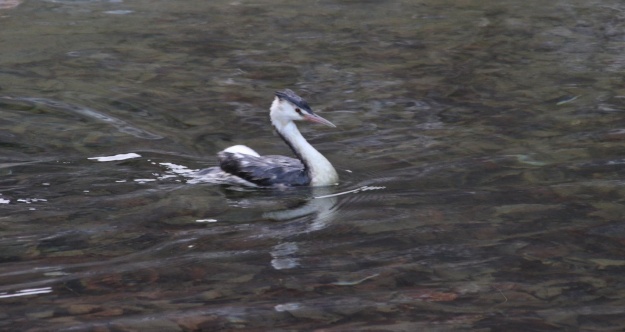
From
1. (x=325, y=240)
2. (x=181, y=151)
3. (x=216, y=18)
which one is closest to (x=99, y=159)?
(x=181, y=151)

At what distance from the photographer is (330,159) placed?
10.4 m

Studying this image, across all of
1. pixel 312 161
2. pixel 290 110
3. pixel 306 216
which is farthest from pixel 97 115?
pixel 306 216

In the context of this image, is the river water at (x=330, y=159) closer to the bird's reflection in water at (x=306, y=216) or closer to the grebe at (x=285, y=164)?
the bird's reflection in water at (x=306, y=216)

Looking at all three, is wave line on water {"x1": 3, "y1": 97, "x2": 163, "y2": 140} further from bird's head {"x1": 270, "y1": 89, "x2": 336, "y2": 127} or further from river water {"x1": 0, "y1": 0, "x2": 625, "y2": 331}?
bird's head {"x1": 270, "y1": 89, "x2": 336, "y2": 127}

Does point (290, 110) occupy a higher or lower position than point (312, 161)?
higher

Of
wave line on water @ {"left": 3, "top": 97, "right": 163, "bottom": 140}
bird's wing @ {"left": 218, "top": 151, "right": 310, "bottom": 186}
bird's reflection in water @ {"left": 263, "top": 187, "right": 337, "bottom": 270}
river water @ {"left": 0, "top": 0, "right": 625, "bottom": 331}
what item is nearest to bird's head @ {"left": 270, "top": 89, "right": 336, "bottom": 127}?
bird's wing @ {"left": 218, "top": 151, "right": 310, "bottom": 186}

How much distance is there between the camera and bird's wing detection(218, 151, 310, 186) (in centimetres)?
959

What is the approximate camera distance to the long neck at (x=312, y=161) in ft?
31.1

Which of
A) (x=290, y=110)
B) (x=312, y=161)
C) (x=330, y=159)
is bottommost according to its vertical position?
(x=330, y=159)

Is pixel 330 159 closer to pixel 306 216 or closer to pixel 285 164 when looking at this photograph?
pixel 285 164

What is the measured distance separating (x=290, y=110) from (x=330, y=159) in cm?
76

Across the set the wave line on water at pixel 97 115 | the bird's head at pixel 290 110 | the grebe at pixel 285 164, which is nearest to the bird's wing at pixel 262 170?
the grebe at pixel 285 164

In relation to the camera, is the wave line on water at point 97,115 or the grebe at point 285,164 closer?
the grebe at point 285,164

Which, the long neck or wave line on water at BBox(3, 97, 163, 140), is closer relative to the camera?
the long neck
